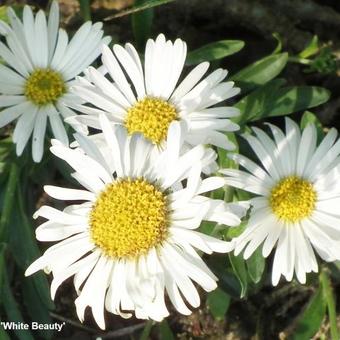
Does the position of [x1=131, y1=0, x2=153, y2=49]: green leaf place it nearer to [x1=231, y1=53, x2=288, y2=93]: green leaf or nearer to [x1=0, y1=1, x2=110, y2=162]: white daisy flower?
[x1=0, y1=1, x2=110, y2=162]: white daisy flower

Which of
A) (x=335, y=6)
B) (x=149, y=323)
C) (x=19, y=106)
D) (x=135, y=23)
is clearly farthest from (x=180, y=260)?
(x=335, y=6)

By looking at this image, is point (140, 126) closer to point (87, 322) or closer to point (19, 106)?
point (19, 106)

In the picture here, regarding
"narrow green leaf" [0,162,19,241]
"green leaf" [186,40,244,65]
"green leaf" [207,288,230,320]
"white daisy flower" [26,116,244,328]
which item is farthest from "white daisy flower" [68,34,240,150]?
"green leaf" [207,288,230,320]

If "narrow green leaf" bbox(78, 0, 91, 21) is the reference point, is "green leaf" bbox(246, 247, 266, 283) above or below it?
below

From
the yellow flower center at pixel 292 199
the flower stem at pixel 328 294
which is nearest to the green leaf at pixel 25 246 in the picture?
the yellow flower center at pixel 292 199

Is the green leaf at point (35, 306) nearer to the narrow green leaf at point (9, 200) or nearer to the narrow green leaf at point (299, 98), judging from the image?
the narrow green leaf at point (9, 200)

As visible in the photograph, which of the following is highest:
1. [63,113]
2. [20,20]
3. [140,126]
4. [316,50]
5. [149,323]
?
[20,20]
